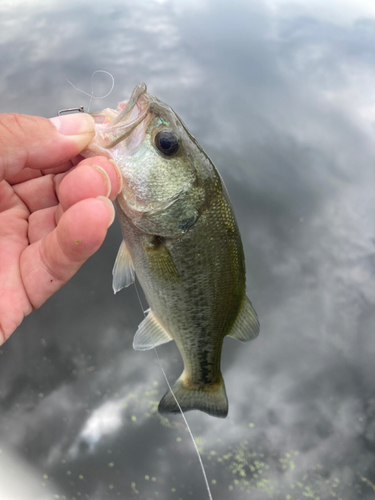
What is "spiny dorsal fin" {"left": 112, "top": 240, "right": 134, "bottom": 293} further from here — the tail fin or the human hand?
the tail fin

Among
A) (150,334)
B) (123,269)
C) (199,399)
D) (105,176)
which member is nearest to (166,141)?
(105,176)

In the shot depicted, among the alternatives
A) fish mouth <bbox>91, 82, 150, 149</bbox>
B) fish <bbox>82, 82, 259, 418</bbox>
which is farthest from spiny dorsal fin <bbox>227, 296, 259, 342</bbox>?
fish mouth <bbox>91, 82, 150, 149</bbox>

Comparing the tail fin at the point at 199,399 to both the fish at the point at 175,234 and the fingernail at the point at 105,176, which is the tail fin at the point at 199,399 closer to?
the fish at the point at 175,234

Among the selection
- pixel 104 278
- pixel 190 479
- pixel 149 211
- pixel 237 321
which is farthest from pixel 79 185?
pixel 190 479

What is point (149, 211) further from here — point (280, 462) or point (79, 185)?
point (280, 462)

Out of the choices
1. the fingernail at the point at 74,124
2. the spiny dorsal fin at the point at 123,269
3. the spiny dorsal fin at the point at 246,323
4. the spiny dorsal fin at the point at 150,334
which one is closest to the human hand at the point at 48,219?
the fingernail at the point at 74,124

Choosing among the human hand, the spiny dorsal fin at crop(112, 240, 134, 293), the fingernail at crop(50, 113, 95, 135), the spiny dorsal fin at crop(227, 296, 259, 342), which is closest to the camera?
the human hand
